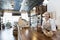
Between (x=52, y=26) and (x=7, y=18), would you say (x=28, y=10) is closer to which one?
(x=7, y=18)

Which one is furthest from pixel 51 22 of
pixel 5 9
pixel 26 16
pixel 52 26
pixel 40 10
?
pixel 5 9

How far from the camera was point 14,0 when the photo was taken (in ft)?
25.0

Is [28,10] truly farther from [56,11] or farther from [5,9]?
[56,11]

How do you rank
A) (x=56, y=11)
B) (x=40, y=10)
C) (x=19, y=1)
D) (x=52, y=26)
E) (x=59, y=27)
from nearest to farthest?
(x=52, y=26)
(x=59, y=27)
(x=56, y=11)
(x=40, y=10)
(x=19, y=1)

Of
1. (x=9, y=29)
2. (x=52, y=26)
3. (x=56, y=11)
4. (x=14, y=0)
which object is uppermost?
(x=14, y=0)

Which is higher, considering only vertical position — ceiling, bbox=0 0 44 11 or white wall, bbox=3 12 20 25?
ceiling, bbox=0 0 44 11

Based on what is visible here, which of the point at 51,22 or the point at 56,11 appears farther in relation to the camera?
the point at 56,11

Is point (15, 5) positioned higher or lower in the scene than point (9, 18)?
higher

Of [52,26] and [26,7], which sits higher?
[26,7]

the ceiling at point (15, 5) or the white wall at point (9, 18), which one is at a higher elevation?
the ceiling at point (15, 5)

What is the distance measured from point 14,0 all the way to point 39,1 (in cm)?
193

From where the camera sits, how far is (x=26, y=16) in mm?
7535

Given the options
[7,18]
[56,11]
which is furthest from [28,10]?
[56,11]

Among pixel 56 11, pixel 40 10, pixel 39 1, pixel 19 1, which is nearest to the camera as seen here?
pixel 56 11
